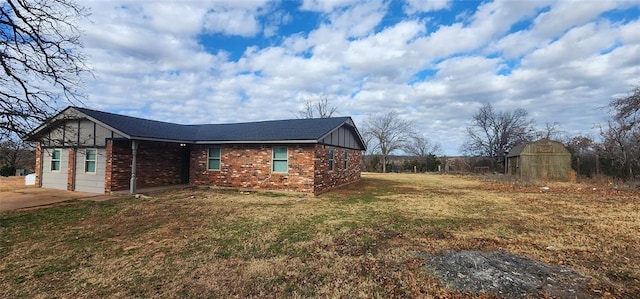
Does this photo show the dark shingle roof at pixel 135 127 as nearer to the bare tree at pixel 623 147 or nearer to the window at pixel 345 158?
the window at pixel 345 158

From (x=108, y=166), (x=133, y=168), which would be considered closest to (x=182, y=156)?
(x=133, y=168)

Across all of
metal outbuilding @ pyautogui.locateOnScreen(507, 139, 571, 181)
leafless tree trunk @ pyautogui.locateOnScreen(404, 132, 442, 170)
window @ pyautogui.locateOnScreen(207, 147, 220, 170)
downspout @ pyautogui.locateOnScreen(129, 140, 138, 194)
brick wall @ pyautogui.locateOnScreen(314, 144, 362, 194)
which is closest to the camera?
downspout @ pyautogui.locateOnScreen(129, 140, 138, 194)

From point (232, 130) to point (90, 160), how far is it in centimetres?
647

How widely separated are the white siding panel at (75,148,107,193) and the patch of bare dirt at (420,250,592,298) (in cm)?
1332

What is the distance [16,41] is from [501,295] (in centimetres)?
1181

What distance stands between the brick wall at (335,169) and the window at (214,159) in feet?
17.3

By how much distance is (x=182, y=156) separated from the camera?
1583 cm

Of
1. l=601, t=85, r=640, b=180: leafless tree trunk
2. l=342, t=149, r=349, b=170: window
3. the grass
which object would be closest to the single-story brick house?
l=342, t=149, r=349, b=170: window

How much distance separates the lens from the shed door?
13531 mm

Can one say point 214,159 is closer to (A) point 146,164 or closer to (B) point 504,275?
(A) point 146,164

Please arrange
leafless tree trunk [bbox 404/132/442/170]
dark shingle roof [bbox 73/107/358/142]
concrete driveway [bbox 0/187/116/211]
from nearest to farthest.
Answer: concrete driveway [bbox 0/187/116/211], dark shingle roof [bbox 73/107/358/142], leafless tree trunk [bbox 404/132/442/170]

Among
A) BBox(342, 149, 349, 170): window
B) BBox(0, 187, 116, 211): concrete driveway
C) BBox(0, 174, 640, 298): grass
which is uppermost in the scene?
BBox(342, 149, 349, 170): window

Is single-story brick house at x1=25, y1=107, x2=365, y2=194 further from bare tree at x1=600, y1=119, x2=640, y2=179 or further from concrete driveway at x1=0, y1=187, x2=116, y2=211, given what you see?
bare tree at x1=600, y1=119, x2=640, y2=179

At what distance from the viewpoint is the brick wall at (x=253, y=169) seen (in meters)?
13.1
